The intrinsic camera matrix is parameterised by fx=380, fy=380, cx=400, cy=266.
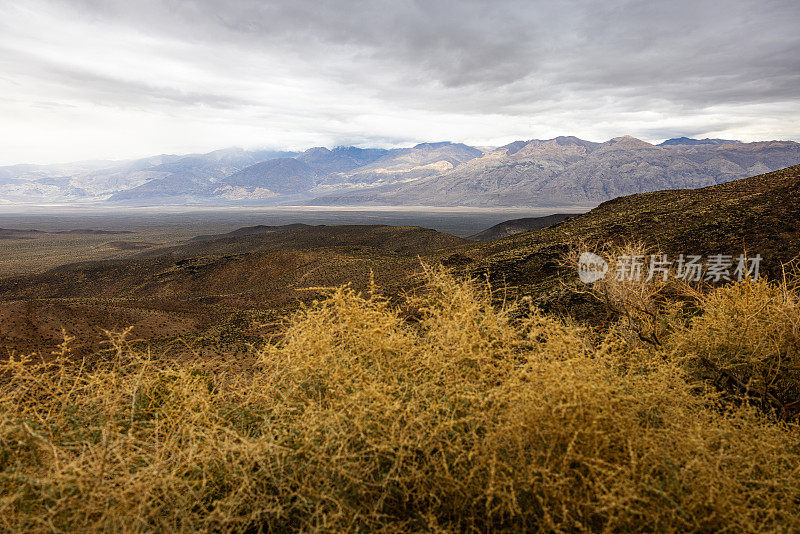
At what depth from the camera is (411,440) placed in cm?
279

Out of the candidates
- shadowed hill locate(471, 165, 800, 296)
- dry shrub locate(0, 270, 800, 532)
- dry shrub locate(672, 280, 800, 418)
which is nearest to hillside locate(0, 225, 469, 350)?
shadowed hill locate(471, 165, 800, 296)

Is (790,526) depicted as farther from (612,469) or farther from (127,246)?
(127,246)

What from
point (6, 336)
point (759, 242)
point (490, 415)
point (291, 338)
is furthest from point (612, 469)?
point (6, 336)

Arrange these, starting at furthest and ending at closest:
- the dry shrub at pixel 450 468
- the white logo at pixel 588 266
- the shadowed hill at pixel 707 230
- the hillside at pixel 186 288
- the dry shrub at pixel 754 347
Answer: the hillside at pixel 186 288, the shadowed hill at pixel 707 230, the white logo at pixel 588 266, the dry shrub at pixel 754 347, the dry shrub at pixel 450 468

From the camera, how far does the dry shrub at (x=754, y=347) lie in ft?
15.9

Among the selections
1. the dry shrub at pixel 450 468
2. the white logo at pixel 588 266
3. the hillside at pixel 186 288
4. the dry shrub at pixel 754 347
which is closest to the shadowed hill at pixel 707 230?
the white logo at pixel 588 266

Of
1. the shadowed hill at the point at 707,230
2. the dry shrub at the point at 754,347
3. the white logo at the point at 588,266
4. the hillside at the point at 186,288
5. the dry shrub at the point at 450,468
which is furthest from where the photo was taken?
the hillside at the point at 186,288

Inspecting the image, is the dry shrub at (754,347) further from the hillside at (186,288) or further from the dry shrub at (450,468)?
the hillside at (186,288)

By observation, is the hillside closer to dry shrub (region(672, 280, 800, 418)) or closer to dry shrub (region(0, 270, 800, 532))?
dry shrub (region(672, 280, 800, 418))

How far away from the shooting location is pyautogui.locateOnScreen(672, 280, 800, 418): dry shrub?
483 cm

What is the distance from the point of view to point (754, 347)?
504 centimetres

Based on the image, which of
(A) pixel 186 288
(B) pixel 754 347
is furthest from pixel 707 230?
(A) pixel 186 288

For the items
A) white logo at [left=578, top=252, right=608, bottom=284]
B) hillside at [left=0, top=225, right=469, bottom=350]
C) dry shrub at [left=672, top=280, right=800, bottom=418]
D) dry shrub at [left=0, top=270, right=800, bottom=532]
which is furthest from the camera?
hillside at [left=0, top=225, right=469, bottom=350]

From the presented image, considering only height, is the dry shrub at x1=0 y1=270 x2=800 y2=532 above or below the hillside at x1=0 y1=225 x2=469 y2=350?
above
